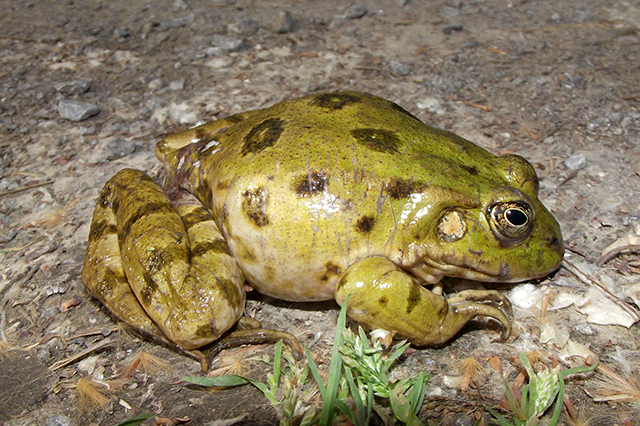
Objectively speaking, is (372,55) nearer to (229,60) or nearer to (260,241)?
(229,60)

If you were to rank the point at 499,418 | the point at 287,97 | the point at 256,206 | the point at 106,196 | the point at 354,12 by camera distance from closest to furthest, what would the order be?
the point at 499,418 < the point at 256,206 < the point at 106,196 < the point at 287,97 < the point at 354,12

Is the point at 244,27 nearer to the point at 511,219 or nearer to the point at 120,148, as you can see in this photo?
the point at 120,148

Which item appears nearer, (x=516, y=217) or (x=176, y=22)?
(x=516, y=217)

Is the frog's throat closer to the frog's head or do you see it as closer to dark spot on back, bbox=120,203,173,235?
the frog's head

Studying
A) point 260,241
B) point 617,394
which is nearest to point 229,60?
point 260,241

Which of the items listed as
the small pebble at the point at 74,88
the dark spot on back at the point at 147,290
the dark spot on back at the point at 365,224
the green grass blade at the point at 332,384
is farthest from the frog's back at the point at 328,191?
the small pebble at the point at 74,88

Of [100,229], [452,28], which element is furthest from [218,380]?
[452,28]
